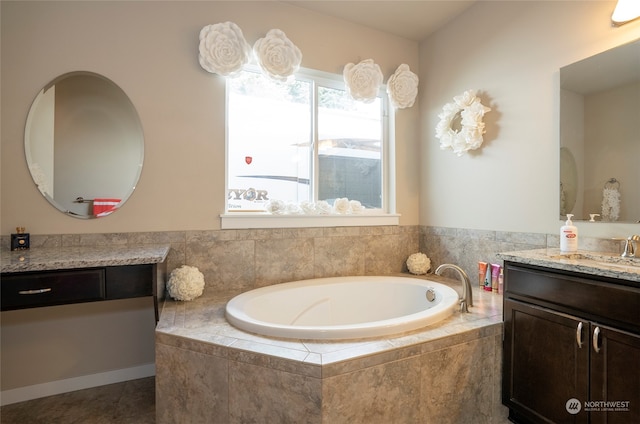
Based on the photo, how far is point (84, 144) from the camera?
6.32ft

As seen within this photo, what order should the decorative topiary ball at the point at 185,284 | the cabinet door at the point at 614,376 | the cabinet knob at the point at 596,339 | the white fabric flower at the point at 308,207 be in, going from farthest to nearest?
1. the white fabric flower at the point at 308,207
2. the decorative topiary ball at the point at 185,284
3. the cabinet knob at the point at 596,339
4. the cabinet door at the point at 614,376

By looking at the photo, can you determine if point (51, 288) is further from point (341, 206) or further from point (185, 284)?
point (341, 206)

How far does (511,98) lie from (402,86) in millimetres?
896

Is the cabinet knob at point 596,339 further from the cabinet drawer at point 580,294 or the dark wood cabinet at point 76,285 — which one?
the dark wood cabinet at point 76,285

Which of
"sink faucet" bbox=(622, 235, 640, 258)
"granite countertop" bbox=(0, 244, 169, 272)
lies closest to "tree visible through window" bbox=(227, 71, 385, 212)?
"granite countertop" bbox=(0, 244, 169, 272)

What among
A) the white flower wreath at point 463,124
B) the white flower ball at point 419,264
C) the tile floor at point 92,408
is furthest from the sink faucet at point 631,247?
the tile floor at point 92,408

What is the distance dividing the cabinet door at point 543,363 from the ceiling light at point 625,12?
1.50 meters

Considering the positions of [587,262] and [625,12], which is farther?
[625,12]

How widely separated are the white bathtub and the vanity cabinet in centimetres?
36

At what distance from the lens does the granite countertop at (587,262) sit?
1.22m

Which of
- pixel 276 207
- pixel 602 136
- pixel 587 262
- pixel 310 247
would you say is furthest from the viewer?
pixel 310 247

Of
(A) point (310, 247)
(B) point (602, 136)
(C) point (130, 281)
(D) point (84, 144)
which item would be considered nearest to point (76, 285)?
(C) point (130, 281)

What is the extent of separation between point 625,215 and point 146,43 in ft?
9.61

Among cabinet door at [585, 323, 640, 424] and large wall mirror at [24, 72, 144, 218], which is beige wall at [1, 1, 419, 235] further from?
cabinet door at [585, 323, 640, 424]
